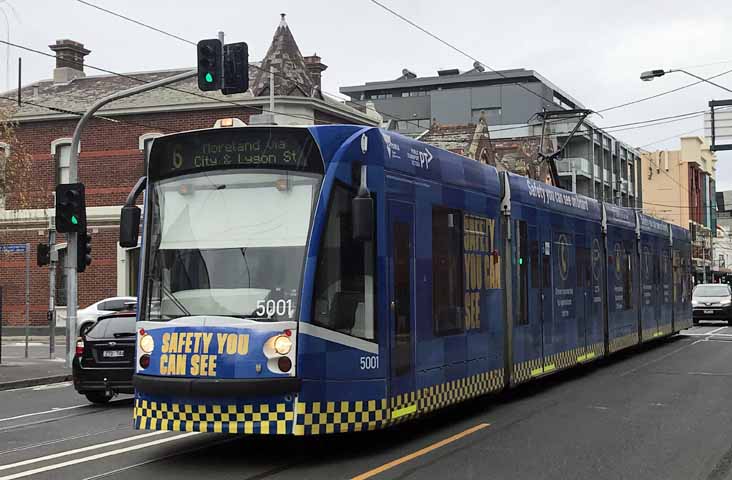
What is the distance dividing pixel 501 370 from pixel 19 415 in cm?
667

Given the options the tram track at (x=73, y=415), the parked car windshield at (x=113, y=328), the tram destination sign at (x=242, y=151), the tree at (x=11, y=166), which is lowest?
the tram track at (x=73, y=415)

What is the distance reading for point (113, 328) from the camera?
48.8 ft

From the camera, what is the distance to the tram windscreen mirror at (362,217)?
8.75m

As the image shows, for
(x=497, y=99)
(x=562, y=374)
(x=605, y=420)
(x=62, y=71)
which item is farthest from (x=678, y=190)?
(x=605, y=420)

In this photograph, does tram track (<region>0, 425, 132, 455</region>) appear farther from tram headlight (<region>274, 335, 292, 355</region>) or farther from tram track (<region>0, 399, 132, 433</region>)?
tram headlight (<region>274, 335, 292, 355</region>)

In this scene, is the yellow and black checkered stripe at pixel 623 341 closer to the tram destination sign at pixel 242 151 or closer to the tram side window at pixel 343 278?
the tram side window at pixel 343 278

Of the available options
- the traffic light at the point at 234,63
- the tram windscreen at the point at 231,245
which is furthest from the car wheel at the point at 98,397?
the tram windscreen at the point at 231,245

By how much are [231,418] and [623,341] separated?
13.6 meters

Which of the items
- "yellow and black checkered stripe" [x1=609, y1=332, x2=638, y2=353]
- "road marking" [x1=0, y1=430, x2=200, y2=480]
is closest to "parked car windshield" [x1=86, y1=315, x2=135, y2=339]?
"road marking" [x1=0, y1=430, x2=200, y2=480]

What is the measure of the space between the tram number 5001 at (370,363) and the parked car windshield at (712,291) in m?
33.0

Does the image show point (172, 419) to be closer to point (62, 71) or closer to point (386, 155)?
point (386, 155)

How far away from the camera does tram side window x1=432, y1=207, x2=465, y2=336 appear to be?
1087cm

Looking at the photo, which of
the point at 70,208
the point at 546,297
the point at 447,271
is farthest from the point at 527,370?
the point at 70,208

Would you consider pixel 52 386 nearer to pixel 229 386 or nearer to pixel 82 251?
pixel 82 251
